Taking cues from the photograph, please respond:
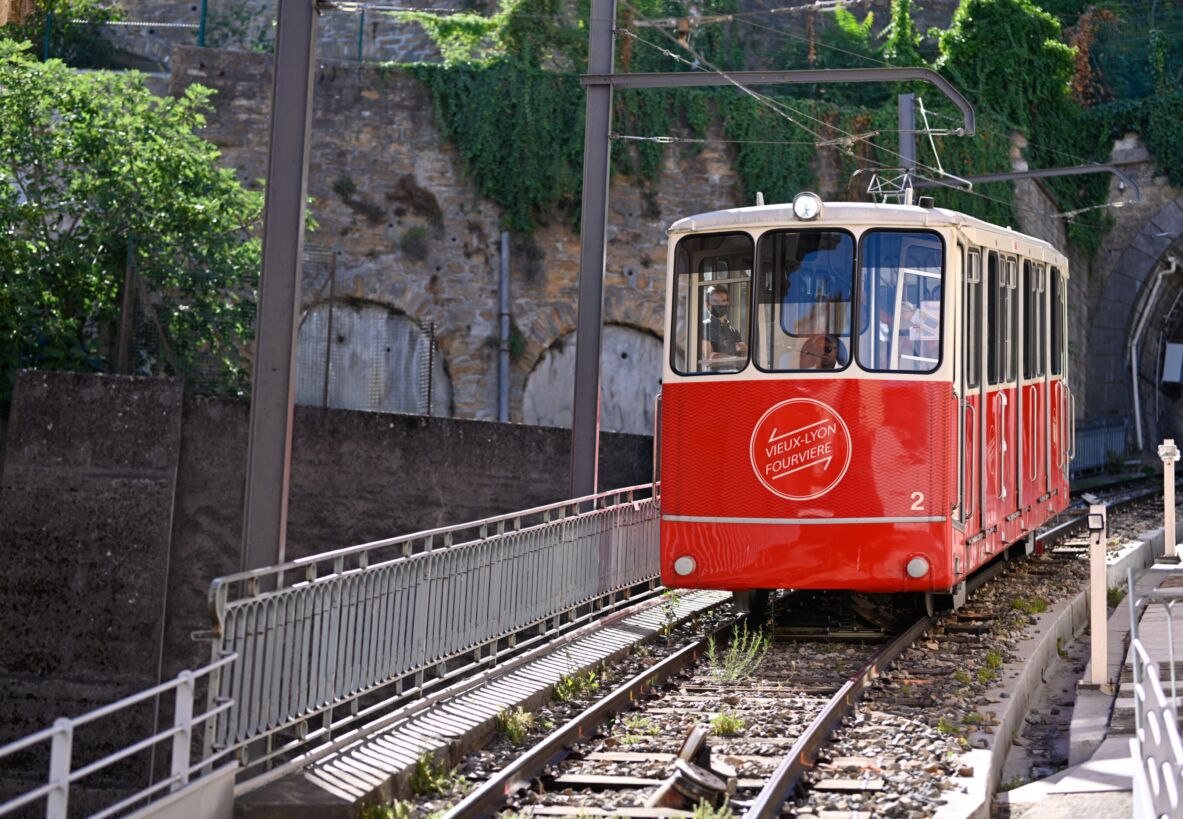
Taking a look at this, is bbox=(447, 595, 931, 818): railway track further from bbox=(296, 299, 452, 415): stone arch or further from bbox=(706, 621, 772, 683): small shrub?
bbox=(296, 299, 452, 415): stone arch

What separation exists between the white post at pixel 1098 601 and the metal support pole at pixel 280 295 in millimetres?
4932

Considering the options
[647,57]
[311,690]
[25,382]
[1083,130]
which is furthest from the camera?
[1083,130]

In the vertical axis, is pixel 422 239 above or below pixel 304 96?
above

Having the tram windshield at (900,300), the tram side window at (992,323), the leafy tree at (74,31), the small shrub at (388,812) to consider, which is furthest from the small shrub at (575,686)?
the leafy tree at (74,31)

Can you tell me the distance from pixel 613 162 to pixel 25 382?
14.2m

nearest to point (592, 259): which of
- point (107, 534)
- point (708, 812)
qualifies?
point (107, 534)

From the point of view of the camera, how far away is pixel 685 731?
888cm

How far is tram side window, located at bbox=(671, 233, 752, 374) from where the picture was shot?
1176cm


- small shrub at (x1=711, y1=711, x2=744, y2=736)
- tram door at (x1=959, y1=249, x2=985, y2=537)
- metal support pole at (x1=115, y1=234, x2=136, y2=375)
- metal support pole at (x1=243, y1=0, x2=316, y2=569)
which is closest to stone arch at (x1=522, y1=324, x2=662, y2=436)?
metal support pole at (x1=115, y1=234, x2=136, y2=375)

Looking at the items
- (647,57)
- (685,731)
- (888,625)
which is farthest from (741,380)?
(647,57)

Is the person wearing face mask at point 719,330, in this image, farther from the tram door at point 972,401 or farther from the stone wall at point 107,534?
the stone wall at point 107,534

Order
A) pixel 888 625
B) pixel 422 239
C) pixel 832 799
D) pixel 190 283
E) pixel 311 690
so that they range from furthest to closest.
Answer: pixel 422 239 < pixel 190 283 < pixel 888 625 < pixel 311 690 < pixel 832 799

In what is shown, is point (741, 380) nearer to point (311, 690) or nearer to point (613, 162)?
point (311, 690)

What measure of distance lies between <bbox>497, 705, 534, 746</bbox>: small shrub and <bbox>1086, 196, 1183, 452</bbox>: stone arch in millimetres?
26507
